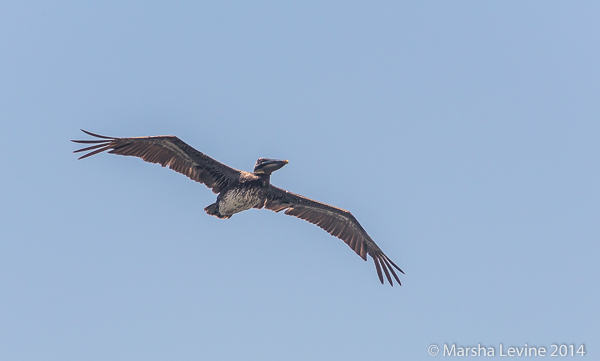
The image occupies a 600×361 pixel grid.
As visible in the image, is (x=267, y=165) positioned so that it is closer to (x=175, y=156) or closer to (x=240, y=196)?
(x=240, y=196)

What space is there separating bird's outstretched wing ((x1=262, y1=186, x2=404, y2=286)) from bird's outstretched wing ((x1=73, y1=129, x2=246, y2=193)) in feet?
8.44

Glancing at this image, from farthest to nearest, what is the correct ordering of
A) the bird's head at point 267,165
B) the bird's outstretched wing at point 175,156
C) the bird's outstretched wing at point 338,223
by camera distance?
1. the bird's outstretched wing at point 338,223
2. the bird's head at point 267,165
3. the bird's outstretched wing at point 175,156

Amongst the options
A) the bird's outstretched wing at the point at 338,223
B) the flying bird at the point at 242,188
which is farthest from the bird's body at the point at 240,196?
the bird's outstretched wing at the point at 338,223

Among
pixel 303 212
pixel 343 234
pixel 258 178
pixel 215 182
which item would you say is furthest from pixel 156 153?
pixel 343 234

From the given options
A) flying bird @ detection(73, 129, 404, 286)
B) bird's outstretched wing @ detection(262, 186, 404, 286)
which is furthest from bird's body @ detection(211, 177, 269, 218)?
bird's outstretched wing @ detection(262, 186, 404, 286)

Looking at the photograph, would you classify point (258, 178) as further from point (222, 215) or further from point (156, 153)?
point (156, 153)

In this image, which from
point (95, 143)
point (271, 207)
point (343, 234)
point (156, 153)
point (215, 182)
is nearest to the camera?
point (95, 143)

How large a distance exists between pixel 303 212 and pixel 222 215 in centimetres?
341

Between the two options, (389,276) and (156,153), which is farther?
(389,276)

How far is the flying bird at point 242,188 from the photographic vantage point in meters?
16.9

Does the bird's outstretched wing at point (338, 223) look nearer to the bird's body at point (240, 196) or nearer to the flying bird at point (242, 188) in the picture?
the flying bird at point (242, 188)

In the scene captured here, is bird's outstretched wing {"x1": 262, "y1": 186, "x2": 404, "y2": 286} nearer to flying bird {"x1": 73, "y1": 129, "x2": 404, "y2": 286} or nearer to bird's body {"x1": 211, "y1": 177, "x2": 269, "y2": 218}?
flying bird {"x1": 73, "y1": 129, "x2": 404, "y2": 286}

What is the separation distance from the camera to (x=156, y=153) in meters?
17.3

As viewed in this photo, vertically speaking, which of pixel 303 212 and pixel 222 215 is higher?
pixel 303 212
